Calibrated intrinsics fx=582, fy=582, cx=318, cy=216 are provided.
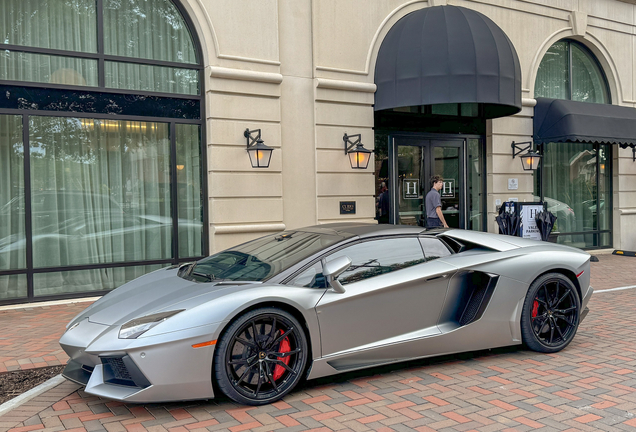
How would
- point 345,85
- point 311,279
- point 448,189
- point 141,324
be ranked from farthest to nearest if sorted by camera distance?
point 448,189, point 345,85, point 311,279, point 141,324

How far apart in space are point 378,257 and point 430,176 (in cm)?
804

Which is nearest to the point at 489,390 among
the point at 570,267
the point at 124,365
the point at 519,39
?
the point at 570,267

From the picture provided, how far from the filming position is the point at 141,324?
3824mm

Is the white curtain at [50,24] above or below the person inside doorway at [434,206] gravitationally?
above

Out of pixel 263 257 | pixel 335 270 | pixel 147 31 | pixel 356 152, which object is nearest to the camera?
pixel 335 270

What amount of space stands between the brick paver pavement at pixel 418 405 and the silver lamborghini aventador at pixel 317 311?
0.18 m

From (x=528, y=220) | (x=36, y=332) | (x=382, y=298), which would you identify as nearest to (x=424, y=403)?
(x=382, y=298)

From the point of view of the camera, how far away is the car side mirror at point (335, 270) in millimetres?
4176

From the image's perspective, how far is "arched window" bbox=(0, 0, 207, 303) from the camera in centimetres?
839

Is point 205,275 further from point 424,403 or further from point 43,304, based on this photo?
point 43,304

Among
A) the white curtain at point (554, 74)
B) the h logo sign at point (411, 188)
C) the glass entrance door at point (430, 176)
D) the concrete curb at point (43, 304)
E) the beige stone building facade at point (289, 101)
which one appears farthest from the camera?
the white curtain at point (554, 74)

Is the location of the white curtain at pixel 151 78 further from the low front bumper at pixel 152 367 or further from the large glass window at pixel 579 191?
the large glass window at pixel 579 191

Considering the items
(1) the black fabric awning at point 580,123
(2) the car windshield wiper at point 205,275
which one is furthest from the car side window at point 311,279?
(1) the black fabric awning at point 580,123

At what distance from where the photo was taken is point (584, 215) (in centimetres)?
1477
